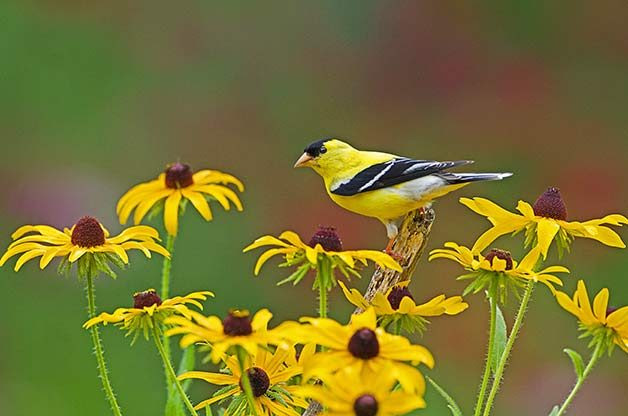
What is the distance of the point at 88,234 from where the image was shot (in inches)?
39.4

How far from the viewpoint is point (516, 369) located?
106 inches

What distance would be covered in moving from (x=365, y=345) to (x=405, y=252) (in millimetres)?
304

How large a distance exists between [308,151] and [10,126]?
244 cm

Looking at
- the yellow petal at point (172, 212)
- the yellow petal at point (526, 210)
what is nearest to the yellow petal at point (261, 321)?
the yellow petal at point (526, 210)

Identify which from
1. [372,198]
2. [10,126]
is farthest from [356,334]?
[10,126]

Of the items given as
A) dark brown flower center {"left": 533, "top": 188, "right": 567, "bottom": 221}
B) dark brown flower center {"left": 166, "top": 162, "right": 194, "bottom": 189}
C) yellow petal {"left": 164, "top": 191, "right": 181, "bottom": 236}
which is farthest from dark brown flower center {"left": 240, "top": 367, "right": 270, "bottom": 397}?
dark brown flower center {"left": 166, "top": 162, "right": 194, "bottom": 189}

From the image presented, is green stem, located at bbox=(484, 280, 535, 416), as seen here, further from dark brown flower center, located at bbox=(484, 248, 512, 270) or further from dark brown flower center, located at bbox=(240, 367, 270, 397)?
dark brown flower center, located at bbox=(240, 367, 270, 397)

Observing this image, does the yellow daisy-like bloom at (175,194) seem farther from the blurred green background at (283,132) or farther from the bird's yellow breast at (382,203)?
the blurred green background at (283,132)

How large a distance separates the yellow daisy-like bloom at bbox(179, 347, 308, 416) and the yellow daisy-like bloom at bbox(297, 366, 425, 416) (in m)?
0.15

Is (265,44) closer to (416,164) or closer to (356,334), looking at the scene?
(416,164)

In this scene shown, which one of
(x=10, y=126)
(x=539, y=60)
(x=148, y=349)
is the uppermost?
(x=539, y=60)

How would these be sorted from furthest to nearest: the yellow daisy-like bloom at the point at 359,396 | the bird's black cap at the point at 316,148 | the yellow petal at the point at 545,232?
the bird's black cap at the point at 316,148 < the yellow petal at the point at 545,232 < the yellow daisy-like bloom at the point at 359,396

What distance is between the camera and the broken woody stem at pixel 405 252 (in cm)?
92

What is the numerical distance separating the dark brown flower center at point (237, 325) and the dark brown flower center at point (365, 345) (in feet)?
0.26
